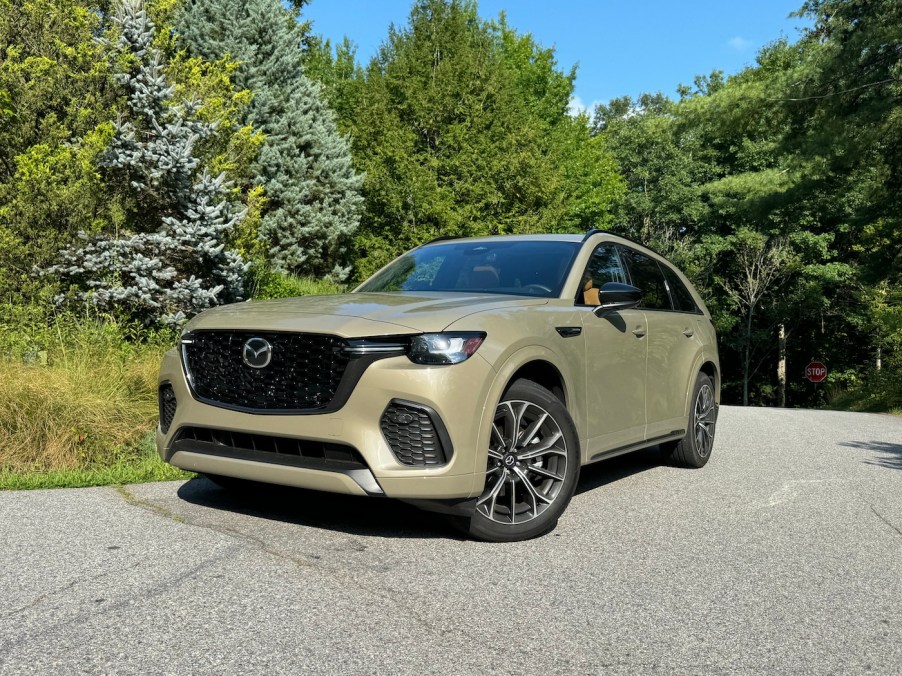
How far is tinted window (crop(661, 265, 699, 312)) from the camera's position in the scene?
7336mm

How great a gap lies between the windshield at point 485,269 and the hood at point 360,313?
0.31 m

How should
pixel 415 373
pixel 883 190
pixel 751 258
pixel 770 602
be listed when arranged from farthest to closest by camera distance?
pixel 751 258 → pixel 883 190 → pixel 415 373 → pixel 770 602

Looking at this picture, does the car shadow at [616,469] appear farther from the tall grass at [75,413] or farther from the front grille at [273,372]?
the tall grass at [75,413]

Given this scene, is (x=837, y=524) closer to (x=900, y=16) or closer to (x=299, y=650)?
(x=299, y=650)

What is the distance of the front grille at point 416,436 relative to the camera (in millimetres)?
4223

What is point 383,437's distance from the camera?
4223mm

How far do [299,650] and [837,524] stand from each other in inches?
146

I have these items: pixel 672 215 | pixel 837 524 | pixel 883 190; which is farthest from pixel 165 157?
pixel 672 215

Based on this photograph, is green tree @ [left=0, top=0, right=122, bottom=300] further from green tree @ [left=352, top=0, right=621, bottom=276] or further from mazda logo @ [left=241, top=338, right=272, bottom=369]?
green tree @ [left=352, top=0, right=621, bottom=276]

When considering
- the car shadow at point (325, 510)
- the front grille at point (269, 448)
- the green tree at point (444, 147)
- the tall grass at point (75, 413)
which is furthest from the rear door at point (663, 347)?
the green tree at point (444, 147)

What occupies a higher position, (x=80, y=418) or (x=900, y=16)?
(x=900, y=16)

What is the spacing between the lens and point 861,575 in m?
4.30

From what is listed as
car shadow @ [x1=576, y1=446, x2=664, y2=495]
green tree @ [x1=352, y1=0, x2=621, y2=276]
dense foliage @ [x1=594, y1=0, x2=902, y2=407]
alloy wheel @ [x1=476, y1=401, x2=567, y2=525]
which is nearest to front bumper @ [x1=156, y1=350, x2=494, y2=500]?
alloy wheel @ [x1=476, y1=401, x2=567, y2=525]

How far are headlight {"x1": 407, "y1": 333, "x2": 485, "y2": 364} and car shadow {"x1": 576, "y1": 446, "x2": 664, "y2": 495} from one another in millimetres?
2249
